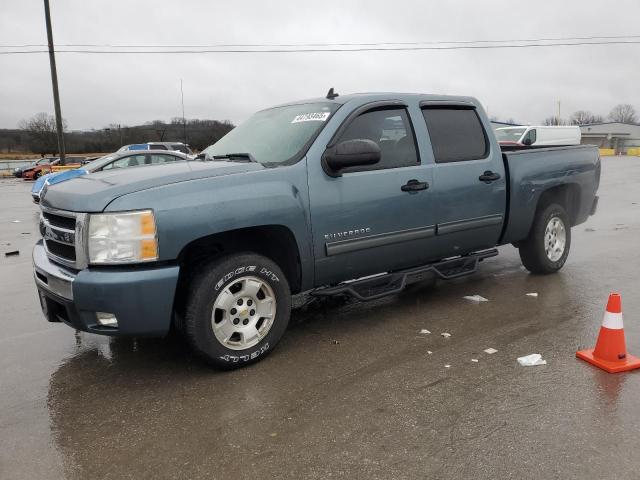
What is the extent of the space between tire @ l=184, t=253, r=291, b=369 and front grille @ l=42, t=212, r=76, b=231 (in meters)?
0.86

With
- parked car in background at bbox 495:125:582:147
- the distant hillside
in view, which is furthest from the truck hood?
the distant hillside

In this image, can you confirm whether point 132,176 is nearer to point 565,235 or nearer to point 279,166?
point 279,166

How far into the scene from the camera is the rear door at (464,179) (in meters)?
4.76

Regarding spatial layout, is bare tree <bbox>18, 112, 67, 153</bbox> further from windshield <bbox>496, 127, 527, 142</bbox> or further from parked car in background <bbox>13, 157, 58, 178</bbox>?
windshield <bbox>496, 127, 527, 142</bbox>

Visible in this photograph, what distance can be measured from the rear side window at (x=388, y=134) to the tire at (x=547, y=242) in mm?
2088

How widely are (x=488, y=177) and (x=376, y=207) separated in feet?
4.81

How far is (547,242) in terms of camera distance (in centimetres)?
600

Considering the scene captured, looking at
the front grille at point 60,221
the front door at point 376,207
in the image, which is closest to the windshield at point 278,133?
the front door at point 376,207

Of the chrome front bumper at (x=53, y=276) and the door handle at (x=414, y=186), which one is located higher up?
the door handle at (x=414, y=186)

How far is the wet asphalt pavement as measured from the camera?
2.64 metres

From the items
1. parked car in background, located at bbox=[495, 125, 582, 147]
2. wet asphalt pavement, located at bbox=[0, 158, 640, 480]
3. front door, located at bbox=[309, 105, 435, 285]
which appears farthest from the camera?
parked car in background, located at bbox=[495, 125, 582, 147]

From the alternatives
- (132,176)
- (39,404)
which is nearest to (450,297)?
(132,176)

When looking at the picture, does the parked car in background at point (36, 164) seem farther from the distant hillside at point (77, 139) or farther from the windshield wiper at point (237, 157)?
the windshield wiper at point (237, 157)

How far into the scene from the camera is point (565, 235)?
242 inches
